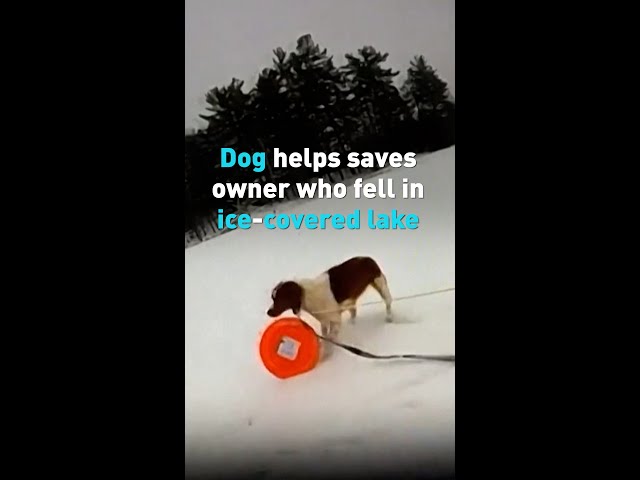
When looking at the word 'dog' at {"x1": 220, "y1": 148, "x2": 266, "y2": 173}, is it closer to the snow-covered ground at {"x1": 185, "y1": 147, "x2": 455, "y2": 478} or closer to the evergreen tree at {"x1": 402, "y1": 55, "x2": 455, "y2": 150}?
the snow-covered ground at {"x1": 185, "y1": 147, "x2": 455, "y2": 478}

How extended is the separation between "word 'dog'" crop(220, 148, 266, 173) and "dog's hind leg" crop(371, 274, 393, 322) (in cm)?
28

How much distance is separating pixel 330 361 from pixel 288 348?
77 millimetres

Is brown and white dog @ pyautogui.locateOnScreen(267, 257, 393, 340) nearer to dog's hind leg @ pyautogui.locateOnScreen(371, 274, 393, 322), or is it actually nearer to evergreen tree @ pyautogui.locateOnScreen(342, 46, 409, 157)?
dog's hind leg @ pyautogui.locateOnScreen(371, 274, 393, 322)

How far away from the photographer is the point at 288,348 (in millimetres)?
1352

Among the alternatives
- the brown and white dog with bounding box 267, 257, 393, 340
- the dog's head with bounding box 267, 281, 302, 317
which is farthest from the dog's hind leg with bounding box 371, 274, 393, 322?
the dog's head with bounding box 267, 281, 302, 317

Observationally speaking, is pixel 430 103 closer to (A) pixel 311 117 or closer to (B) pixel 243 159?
(A) pixel 311 117

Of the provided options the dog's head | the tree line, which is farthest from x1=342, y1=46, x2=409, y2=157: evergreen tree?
the dog's head

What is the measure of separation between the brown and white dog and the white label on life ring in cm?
5

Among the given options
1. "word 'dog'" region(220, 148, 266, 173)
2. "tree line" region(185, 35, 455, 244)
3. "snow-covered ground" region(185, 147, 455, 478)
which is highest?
"tree line" region(185, 35, 455, 244)

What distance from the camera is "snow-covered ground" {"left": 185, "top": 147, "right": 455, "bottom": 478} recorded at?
4.46 feet

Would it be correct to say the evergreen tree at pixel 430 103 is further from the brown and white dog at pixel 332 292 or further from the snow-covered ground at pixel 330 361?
the brown and white dog at pixel 332 292

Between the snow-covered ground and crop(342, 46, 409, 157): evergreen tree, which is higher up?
crop(342, 46, 409, 157): evergreen tree

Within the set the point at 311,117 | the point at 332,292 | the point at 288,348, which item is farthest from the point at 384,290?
the point at 311,117
